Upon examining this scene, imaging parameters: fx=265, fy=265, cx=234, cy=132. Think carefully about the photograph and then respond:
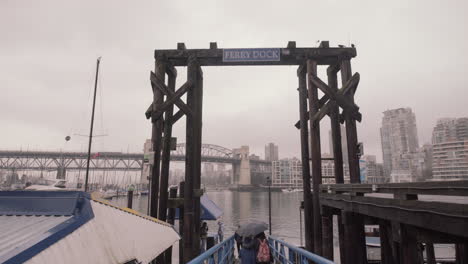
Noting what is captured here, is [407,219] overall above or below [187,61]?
below

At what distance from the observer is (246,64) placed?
10.0 meters

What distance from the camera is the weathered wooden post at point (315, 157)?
27.6 feet

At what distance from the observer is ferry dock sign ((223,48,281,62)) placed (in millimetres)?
9781

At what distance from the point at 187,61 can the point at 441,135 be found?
21955 cm

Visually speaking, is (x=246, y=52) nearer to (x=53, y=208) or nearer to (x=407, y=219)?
(x=407, y=219)

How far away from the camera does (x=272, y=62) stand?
996 centimetres

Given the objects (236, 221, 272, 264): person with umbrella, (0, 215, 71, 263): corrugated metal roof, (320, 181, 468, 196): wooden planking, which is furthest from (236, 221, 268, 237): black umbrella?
(0, 215, 71, 263): corrugated metal roof

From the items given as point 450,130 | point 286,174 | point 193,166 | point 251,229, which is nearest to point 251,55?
point 193,166

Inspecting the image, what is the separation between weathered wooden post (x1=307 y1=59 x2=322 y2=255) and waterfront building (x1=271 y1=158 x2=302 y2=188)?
181 metres

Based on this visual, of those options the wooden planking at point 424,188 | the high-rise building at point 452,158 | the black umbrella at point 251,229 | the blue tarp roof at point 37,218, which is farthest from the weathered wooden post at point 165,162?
the high-rise building at point 452,158

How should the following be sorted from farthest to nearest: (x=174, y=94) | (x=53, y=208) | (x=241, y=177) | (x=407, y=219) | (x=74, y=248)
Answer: (x=241, y=177) < (x=174, y=94) < (x=407, y=219) < (x=53, y=208) < (x=74, y=248)

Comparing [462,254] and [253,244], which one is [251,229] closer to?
[253,244]

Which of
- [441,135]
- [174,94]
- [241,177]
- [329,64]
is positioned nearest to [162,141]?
[174,94]

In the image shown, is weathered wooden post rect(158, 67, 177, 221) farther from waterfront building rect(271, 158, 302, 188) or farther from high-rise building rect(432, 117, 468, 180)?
waterfront building rect(271, 158, 302, 188)
